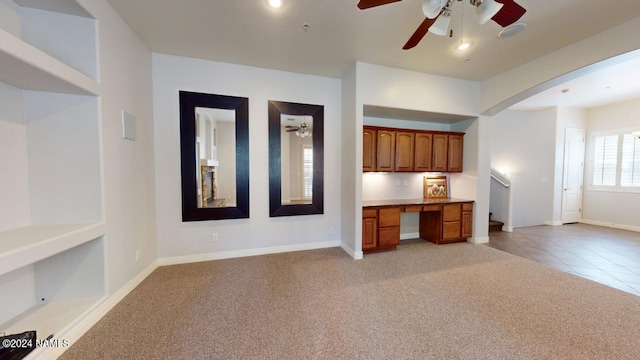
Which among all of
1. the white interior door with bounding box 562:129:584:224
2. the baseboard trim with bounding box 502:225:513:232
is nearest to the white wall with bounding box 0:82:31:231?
the baseboard trim with bounding box 502:225:513:232

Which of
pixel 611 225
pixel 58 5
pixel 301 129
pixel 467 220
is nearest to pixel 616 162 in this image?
pixel 611 225

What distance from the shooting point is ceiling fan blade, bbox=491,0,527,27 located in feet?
5.09

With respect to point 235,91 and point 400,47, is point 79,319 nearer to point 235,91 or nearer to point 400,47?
point 235,91

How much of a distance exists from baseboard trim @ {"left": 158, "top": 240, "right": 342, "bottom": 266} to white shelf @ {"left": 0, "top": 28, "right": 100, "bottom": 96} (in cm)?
229

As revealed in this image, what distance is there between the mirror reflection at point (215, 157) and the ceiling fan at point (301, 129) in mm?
870

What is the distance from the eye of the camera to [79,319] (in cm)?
186

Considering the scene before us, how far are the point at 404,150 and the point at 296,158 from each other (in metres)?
2.01

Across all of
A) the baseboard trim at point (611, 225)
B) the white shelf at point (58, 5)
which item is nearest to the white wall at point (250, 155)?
the white shelf at point (58, 5)

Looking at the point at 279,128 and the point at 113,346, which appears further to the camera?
the point at 279,128

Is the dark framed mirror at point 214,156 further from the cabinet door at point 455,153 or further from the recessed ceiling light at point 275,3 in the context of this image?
the cabinet door at point 455,153

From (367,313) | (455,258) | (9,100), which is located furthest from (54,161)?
(455,258)

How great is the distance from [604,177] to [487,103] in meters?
4.86

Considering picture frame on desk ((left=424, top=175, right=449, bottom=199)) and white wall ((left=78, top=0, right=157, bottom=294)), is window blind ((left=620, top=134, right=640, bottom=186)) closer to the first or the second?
picture frame on desk ((left=424, top=175, right=449, bottom=199))

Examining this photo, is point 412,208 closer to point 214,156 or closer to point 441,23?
point 441,23
